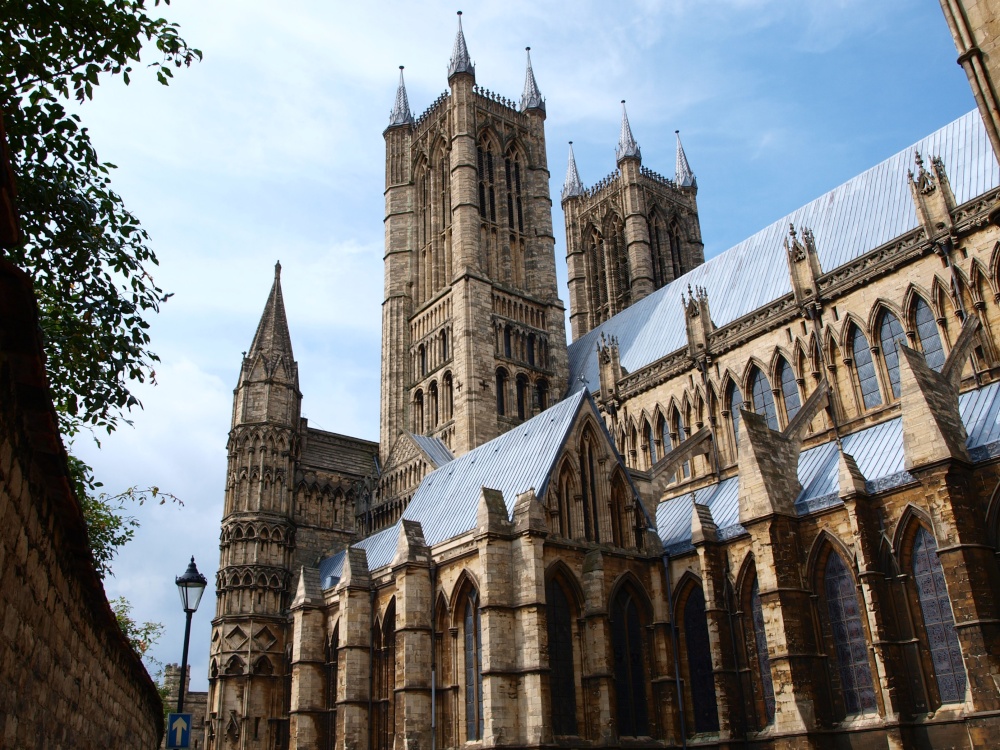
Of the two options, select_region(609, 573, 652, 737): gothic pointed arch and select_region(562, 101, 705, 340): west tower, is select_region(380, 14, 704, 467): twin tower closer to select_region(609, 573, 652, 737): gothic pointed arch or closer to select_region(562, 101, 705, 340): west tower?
select_region(562, 101, 705, 340): west tower

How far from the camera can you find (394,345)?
47.7 metres

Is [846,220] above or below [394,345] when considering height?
below

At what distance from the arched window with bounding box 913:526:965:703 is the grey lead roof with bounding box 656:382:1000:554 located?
1699mm

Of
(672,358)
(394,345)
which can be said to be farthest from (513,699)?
(394,345)

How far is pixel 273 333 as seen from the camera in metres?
45.0

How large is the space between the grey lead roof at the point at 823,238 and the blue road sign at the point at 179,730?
81.0 feet

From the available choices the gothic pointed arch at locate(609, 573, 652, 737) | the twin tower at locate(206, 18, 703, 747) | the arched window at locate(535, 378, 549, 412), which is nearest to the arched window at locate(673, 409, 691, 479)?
the gothic pointed arch at locate(609, 573, 652, 737)

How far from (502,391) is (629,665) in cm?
2042

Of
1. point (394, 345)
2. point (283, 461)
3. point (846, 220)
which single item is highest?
point (394, 345)

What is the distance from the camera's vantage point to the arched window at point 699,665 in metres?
24.0

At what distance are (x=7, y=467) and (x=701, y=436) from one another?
27.4 m

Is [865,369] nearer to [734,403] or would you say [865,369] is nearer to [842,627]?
[734,403]

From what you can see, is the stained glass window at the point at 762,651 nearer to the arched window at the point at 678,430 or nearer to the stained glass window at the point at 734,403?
the stained glass window at the point at 734,403

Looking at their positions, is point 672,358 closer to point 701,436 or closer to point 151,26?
Answer: point 701,436
